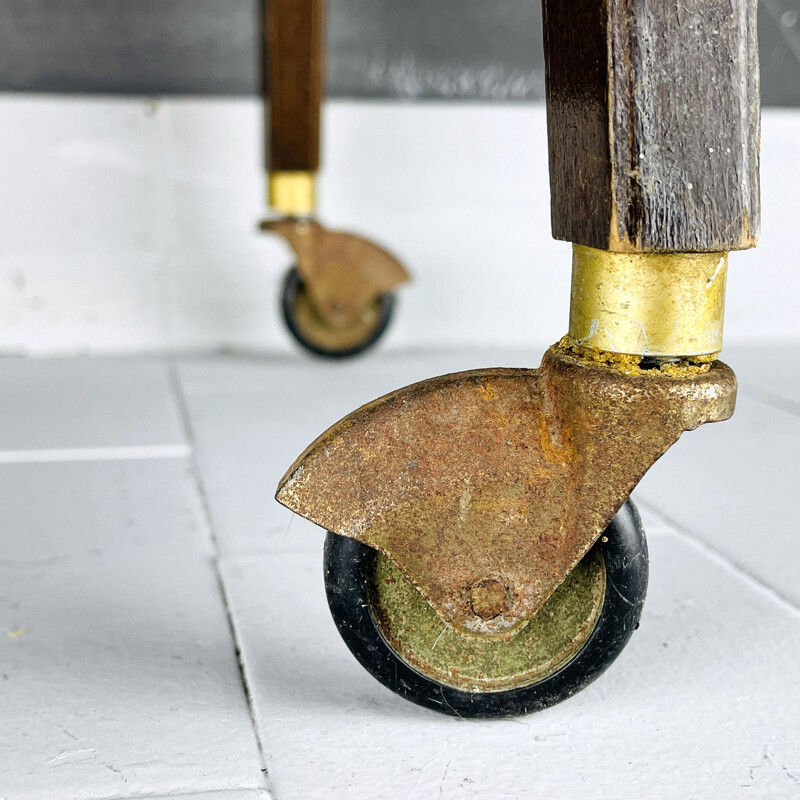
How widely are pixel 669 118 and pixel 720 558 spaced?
2.12 feet

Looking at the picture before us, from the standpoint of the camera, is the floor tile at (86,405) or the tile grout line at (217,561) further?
the floor tile at (86,405)

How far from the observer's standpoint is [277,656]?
3.05 feet

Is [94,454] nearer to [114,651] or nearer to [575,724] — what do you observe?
[114,651]

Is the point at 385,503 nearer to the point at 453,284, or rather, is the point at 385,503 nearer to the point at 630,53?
the point at 630,53

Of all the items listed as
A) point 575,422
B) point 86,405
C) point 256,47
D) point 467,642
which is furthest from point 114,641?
point 256,47

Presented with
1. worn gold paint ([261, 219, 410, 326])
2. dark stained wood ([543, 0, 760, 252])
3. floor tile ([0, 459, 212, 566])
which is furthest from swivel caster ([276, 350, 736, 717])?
worn gold paint ([261, 219, 410, 326])

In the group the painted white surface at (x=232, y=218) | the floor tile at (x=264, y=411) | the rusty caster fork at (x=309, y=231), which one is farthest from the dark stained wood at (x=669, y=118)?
the painted white surface at (x=232, y=218)

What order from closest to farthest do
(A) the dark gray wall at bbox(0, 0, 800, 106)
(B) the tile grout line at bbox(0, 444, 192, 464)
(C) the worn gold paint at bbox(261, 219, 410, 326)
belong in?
1. (B) the tile grout line at bbox(0, 444, 192, 464)
2. (C) the worn gold paint at bbox(261, 219, 410, 326)
3. (A) the dark gray wall at bbox(0, 0, 800, 106)

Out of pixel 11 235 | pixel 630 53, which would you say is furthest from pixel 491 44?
pixel 630 53

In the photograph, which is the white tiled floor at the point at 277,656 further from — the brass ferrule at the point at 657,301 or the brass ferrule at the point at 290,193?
the brass ferrule at the point at 290,193

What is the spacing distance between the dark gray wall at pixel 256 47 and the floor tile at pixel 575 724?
164 cm

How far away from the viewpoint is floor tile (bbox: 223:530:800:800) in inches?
29.0

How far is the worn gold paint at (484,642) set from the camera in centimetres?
81

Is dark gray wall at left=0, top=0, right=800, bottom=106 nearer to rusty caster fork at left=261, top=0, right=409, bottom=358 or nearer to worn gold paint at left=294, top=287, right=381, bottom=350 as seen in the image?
rusty caster fork at left=261, top=0, right=409, bottom=358
